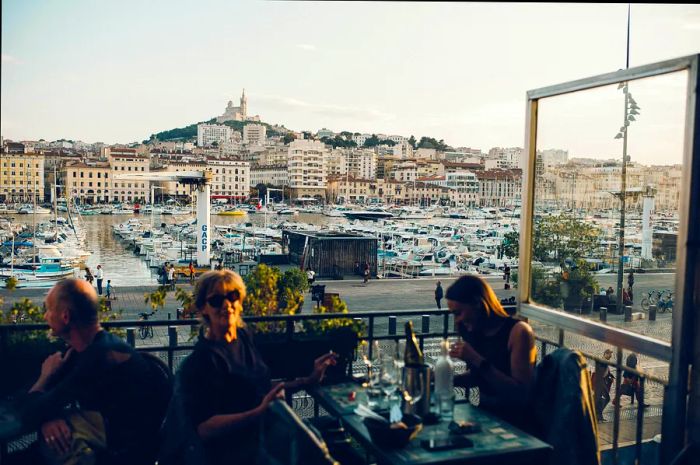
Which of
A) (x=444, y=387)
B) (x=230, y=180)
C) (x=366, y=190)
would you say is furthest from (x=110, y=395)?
(x=366, y=190)

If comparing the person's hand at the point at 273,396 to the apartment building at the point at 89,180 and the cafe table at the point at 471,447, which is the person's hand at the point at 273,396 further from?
the apartment building at the point at 89,180

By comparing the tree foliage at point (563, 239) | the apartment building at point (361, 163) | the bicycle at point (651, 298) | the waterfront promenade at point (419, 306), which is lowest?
the waterfront promenade at point (419, 306)

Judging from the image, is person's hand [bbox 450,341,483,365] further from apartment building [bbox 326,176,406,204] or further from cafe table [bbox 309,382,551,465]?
apartment building [bbox 326,176,406,204]

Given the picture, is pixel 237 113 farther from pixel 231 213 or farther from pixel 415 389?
pixel 415 389

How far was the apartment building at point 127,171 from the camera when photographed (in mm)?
99000

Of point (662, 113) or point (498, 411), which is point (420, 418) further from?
point (662, 113)

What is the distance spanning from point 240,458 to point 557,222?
6.75 ft

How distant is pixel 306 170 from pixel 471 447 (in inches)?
4449

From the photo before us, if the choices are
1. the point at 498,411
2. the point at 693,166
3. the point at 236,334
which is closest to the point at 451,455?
the point at 498,411

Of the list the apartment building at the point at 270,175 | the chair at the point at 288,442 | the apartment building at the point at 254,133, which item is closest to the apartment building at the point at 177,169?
the apartment building at the point at 270,175

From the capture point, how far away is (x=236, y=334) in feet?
7.42

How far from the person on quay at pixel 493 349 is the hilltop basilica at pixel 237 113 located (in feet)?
556

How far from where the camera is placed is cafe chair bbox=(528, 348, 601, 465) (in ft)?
7.59

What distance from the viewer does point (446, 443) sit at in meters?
1.97
